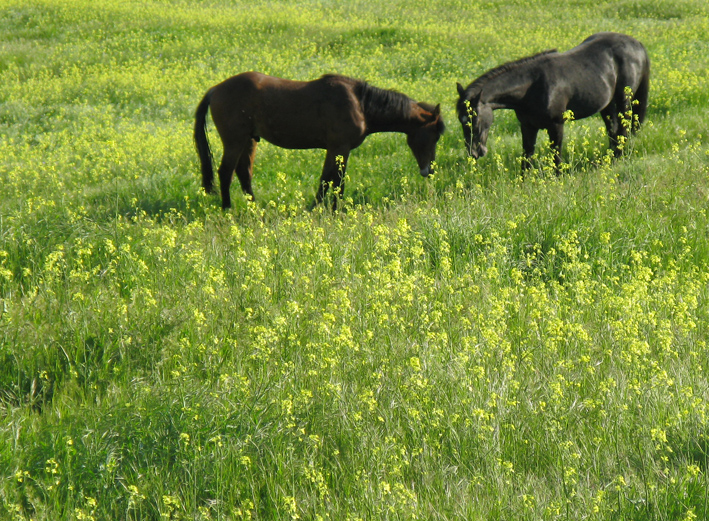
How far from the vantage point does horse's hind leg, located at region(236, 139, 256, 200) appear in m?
8.74

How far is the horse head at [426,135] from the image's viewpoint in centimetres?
866

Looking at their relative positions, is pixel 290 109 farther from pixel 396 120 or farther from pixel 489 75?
pixel 489 75

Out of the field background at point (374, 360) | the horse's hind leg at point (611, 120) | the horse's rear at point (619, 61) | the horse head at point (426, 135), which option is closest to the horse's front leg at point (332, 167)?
the field background at point (374, 360)

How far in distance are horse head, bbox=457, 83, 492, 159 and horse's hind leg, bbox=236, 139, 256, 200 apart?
285cm

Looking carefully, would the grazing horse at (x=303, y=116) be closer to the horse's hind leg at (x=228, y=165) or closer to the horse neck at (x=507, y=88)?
the horse's hind leg at (x=228, y=165)

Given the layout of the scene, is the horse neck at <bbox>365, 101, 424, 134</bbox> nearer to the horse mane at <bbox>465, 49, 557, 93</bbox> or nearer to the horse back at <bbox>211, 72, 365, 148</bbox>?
the horse back at <bbox>211, 72, 365, 148</bbox>

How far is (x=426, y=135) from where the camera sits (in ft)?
28.5

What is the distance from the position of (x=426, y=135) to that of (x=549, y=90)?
1782 mm

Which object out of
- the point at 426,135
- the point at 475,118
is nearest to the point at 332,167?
the point at 426,135

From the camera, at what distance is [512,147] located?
33.3 feet

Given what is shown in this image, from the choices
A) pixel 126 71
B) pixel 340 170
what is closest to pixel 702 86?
pixel 340 170

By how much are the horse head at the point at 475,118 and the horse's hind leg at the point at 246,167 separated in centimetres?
285

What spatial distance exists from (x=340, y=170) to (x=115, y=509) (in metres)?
5.94

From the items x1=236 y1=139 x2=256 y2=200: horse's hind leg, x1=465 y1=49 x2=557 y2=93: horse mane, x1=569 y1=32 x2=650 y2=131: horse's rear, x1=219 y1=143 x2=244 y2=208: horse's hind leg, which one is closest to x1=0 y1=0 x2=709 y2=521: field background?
x1=236 y1=139 x2=256 y2=200: horse's hind leg
